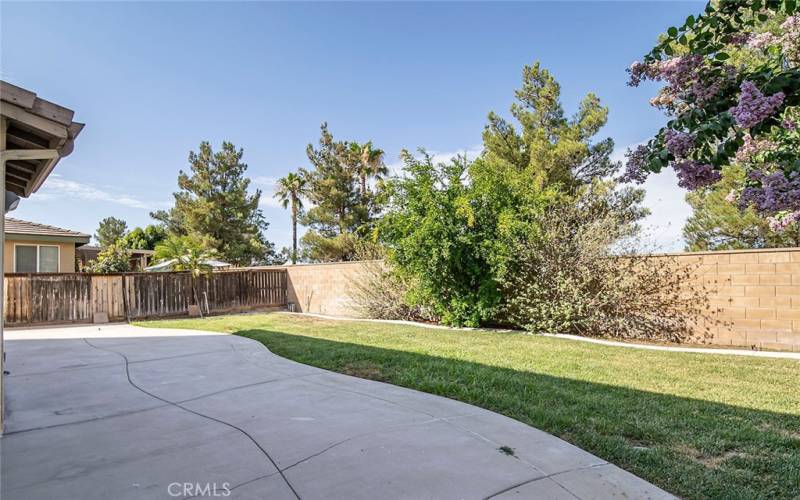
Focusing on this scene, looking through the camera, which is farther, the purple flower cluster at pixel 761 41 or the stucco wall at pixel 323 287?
the stucco wall at pixel 323 287

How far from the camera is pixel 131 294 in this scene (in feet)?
46.8

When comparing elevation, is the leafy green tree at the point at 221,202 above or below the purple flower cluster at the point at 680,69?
above

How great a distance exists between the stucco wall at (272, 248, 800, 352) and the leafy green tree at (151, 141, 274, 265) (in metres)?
26.2

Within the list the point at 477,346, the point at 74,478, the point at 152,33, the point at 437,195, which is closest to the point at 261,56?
the point at 152,33

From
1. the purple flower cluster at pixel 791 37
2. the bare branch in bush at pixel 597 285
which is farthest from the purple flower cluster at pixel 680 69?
the bare branch in bush at pixel 597 285

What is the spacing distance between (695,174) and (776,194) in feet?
1.48

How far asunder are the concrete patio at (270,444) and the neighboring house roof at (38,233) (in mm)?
10858

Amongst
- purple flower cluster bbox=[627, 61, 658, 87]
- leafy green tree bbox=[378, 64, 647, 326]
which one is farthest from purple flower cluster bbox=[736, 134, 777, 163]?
leafy green tree bbox=[378, 64, 647, 326]

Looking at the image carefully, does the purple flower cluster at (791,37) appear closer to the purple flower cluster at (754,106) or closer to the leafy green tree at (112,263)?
the purple flower cluster at (754,106)

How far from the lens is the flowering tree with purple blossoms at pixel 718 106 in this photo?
243cm

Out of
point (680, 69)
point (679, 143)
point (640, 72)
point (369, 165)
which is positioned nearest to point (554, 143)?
point (369, 165)

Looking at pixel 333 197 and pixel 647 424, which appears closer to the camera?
pixel 647 424

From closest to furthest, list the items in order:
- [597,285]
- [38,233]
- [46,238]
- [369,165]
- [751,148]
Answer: [751,148]
[597,285]
[38,233]
[46,238]
[369,165]

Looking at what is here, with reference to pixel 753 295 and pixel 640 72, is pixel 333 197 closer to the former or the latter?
pixel 753 295
